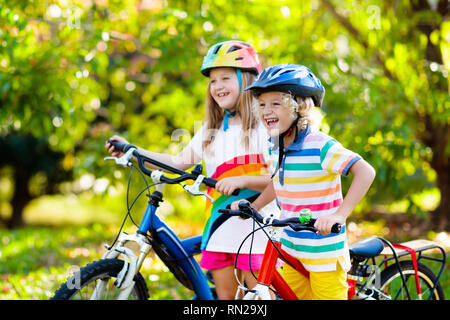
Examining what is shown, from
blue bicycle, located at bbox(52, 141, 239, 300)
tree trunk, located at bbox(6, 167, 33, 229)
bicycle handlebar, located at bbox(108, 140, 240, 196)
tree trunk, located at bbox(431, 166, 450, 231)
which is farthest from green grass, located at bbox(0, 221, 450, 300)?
tree trunk, located at bbox(6, 167, 33, 229)

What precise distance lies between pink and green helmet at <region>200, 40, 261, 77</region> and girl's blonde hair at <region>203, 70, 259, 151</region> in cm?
5

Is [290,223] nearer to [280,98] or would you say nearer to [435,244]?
[280,98]

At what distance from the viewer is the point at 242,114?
9.30ft

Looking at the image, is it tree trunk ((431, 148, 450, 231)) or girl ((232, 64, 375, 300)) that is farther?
tree trunk ((431, 148, 450, 231))

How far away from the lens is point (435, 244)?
3010 millimetres

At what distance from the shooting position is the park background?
16.7 ft

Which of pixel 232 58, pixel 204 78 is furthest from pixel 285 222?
pixel 204 78

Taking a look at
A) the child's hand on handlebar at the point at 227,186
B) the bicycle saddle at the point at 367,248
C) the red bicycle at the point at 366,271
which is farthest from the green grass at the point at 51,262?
the bicycle saddle at the point at 367,248

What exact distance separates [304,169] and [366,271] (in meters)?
0.76

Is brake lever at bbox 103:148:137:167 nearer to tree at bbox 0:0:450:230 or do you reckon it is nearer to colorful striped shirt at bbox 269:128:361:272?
colorful striped shirt at bbox 269:128:361:272

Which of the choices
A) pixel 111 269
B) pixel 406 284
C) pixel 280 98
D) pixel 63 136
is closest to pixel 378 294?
pixel 406 284

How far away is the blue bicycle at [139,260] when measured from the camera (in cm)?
236

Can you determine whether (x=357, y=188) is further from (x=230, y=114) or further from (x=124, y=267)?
(x=124, y=267)
